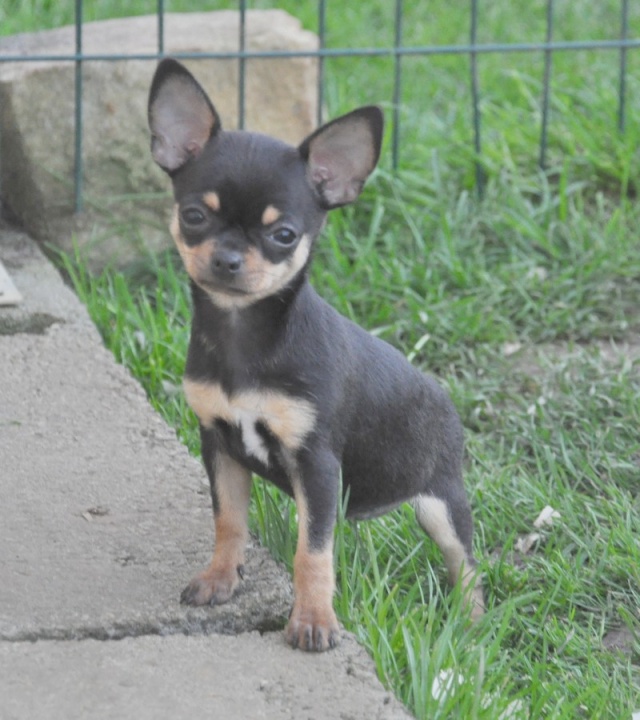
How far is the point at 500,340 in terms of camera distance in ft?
17.4

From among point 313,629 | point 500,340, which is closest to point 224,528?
point 313,629

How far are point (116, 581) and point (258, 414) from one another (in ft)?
1.76

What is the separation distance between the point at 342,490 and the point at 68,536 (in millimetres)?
716

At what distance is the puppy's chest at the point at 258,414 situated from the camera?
10.1 ft

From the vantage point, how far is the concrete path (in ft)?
8.88

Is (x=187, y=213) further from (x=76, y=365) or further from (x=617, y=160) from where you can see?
(x=617, y=160)

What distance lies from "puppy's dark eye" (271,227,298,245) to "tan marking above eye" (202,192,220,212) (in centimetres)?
14

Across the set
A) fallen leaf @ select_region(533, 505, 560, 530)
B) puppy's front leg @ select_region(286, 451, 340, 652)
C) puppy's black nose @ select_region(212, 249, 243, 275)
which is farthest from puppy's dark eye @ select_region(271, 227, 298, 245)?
fallen leaf @ select_region(533, 505, 560, 530)

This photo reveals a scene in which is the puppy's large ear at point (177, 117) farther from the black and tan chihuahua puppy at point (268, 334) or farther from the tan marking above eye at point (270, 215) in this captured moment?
the tan marking above eye at point (270, 215)

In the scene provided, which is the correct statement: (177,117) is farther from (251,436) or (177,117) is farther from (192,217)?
(251,436)

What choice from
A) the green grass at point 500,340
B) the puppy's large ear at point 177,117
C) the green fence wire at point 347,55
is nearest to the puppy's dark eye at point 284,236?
the puppy's large ear at point 177,117

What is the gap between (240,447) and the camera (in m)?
3.19

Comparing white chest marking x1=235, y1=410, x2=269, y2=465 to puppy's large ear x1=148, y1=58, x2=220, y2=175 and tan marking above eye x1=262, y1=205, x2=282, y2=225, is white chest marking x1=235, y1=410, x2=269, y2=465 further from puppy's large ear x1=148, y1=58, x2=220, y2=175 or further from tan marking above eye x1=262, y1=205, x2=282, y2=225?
puppy's large ear x1=148, y1=58, x2=220, y2=175

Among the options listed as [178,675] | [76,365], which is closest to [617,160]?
[76,365]
